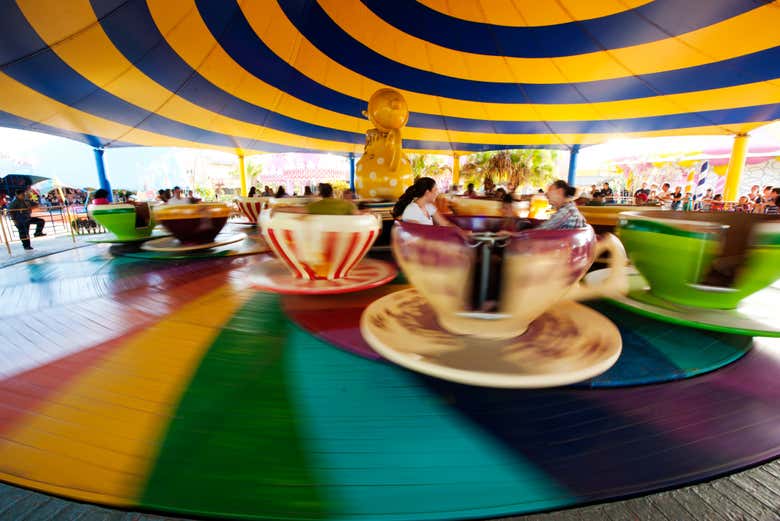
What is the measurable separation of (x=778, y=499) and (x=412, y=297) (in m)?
0.59

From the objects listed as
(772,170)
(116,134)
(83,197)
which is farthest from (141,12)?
(772,170)

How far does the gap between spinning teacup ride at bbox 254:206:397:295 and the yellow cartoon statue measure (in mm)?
1114

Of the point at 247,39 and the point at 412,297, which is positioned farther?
the point at 247,39

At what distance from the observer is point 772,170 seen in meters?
9.99

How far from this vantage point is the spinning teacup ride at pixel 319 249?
0.92 metres

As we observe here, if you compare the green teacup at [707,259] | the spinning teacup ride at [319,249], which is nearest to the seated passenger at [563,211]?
the green teacup at [707,259]

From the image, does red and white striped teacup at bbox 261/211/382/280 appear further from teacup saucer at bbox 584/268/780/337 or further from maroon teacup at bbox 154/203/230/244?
maroon teacup at bbox 154/203/230/244

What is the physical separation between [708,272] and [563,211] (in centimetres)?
66

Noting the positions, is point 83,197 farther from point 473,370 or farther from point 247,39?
point 473,370

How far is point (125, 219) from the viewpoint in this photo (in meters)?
2.00

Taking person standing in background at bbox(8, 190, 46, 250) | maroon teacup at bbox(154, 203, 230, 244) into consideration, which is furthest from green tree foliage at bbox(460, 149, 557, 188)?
maroon teacup at bbox(154, 203, 230, 244)

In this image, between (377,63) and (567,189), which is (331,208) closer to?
(567,189)

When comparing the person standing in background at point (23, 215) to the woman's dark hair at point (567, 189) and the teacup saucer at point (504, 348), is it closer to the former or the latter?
the teacup saucer at point (504, 348)

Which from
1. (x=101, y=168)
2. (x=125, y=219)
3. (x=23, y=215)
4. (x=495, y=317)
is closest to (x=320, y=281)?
(x=495, y=317)
